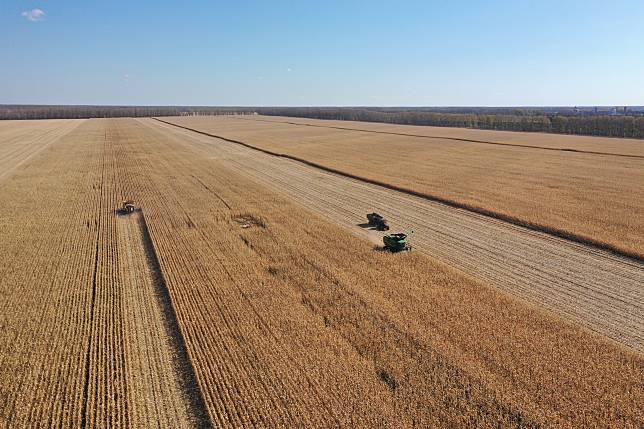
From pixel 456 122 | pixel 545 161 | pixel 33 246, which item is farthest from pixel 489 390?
pixel 456 122

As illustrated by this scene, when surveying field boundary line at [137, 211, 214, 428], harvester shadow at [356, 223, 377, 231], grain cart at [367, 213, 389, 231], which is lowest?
field boundary line at [137, 211, 214, 428]

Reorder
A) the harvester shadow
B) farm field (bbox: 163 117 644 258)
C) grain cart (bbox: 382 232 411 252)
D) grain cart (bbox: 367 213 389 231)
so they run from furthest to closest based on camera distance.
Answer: farm field (bbox: 163 117 644 258), the harvester shadow, grain cart (bbox: 367 213 389 231), grain cart (bbox: 382 232 411 252)

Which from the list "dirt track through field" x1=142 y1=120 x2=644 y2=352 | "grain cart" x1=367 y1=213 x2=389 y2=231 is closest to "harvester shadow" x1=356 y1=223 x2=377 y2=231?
"grain cart" x1=367 y1=213 x2=389 y2=231

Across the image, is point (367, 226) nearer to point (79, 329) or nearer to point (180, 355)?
point (180, 355)

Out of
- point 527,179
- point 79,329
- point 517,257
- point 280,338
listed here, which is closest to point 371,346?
point 280,338

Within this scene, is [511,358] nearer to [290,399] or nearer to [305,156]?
[290,399]

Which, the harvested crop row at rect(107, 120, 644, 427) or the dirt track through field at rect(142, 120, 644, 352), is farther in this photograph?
the dirt track through field at rect(142, 120, 644, 352)

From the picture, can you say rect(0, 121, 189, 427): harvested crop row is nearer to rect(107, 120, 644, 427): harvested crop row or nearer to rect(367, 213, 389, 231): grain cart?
rect(107, 120, 644, 427): harvested crop row

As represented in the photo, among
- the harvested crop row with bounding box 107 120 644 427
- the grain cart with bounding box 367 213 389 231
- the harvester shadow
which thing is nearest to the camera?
the harvested crop row with bounding box 107 120 644 427

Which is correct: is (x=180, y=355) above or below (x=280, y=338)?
below
